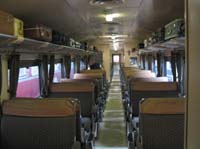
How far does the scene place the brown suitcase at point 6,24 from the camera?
7.93 feet

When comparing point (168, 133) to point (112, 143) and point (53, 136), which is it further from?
point (112, 143)

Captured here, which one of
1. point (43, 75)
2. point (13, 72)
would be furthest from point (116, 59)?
point (13, 72)

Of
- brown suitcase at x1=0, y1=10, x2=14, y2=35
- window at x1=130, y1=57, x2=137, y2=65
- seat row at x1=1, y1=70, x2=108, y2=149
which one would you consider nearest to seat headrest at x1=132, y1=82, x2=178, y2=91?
seat row at x1=1, y1=70, x2=108, y2=149

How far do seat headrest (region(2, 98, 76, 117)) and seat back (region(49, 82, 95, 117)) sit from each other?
6.52 ft

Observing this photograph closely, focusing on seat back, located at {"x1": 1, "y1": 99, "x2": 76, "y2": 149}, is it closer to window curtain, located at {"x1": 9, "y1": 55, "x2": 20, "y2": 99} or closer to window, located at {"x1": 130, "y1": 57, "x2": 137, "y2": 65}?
window curtain, located at {"x1": 9, "y1": 55, "x2": 20, "y2": 99}

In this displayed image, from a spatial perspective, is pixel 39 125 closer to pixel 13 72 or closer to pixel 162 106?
pixel 13 72

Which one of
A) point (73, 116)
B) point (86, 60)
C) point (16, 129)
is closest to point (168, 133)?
point (73, 116)

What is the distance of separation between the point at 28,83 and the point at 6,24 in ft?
7.92

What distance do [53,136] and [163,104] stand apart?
1.12 m

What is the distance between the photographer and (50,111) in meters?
2.89

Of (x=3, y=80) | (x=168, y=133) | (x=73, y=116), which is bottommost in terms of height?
(x=168, y=133)

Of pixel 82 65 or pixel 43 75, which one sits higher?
pixel 82 65

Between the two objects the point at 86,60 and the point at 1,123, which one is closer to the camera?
the point at 1,123

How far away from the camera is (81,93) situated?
16.2 ft
